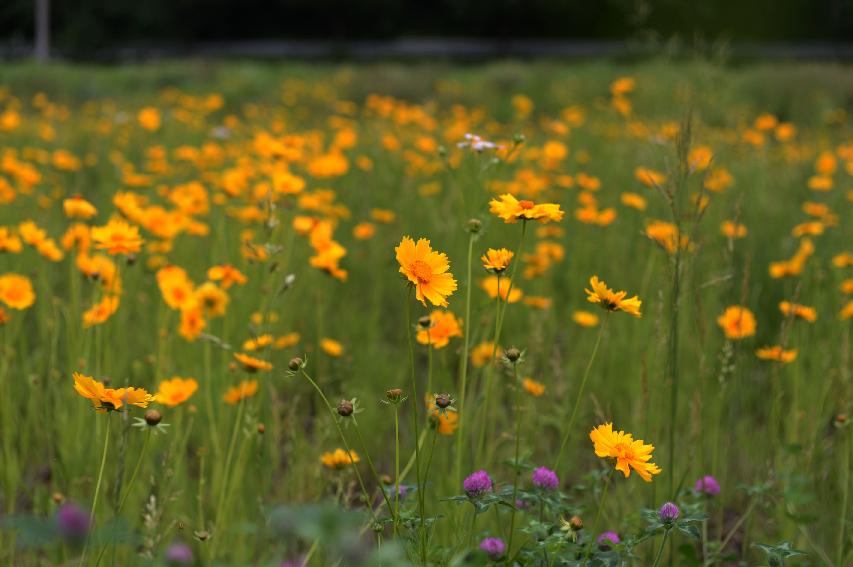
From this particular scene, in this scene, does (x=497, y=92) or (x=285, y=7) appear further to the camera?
(x=285, y=7)

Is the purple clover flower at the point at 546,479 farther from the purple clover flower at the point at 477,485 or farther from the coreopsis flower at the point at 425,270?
the coreopsis flower at the point at 425,270

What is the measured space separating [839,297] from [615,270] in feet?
1.98

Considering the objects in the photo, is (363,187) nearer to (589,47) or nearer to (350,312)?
(350,312)

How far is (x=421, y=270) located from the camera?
87 cm

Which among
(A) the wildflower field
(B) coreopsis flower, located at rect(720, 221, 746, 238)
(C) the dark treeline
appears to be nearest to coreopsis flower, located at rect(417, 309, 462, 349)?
(A) the wildflower field

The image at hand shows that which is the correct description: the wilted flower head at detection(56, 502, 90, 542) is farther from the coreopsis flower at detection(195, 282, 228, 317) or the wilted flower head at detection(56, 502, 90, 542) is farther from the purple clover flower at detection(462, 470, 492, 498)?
the coreopsis flower at detection(195, 282, 228, 317)

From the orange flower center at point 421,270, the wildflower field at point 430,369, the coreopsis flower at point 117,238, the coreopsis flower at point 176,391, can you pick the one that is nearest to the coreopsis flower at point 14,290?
the wildflower field at point 430,369

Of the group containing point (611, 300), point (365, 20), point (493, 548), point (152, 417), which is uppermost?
point (365, 20)

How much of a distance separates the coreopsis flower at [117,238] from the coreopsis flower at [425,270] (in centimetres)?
62

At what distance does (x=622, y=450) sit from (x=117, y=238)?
2.94 feet

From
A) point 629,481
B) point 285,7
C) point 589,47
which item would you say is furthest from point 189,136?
point 285,7

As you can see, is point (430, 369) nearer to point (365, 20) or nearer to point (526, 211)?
point (526, 211)

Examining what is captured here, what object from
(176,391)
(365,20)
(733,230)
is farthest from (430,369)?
(365,20)

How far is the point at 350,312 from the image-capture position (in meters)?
2.34
